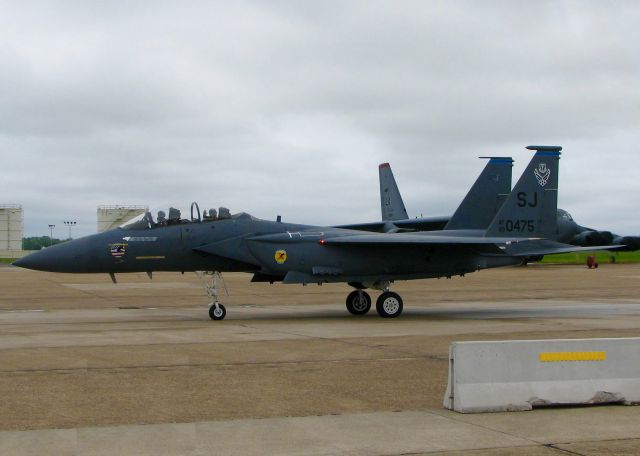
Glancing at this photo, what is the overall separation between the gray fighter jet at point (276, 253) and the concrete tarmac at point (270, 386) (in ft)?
3.24

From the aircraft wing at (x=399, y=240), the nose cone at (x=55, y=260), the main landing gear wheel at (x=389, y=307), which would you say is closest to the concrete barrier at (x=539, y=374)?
the aircraft wing at (x=399, y=240)

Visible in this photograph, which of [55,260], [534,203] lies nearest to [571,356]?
[55,260]

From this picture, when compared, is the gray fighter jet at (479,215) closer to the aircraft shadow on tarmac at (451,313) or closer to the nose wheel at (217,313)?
the aircraft shadow on tarmac at (451,313)

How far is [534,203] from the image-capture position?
19422mm

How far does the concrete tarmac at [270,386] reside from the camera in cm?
632

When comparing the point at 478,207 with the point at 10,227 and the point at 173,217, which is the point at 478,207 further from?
the point at 10,227

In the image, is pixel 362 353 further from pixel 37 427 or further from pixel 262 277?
pixel 262 277

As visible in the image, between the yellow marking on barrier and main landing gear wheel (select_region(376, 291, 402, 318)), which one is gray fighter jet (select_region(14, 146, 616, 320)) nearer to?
main landing gear wheel (select_region(376, 291, 402, 318))

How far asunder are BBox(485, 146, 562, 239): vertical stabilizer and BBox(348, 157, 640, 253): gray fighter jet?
2.20ft

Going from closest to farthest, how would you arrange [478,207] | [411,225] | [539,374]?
[539,374], [478,207], [411,225]

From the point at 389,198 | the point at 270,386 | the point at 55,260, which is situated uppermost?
the point at 389,198

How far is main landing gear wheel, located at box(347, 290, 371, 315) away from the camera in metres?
18.7

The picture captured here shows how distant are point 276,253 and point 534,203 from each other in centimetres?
650

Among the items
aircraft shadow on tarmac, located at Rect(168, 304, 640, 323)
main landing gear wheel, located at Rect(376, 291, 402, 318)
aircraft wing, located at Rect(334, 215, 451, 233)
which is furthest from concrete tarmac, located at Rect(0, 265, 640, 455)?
aircraft wing, located at Rect(334, 215, 451, 233)
